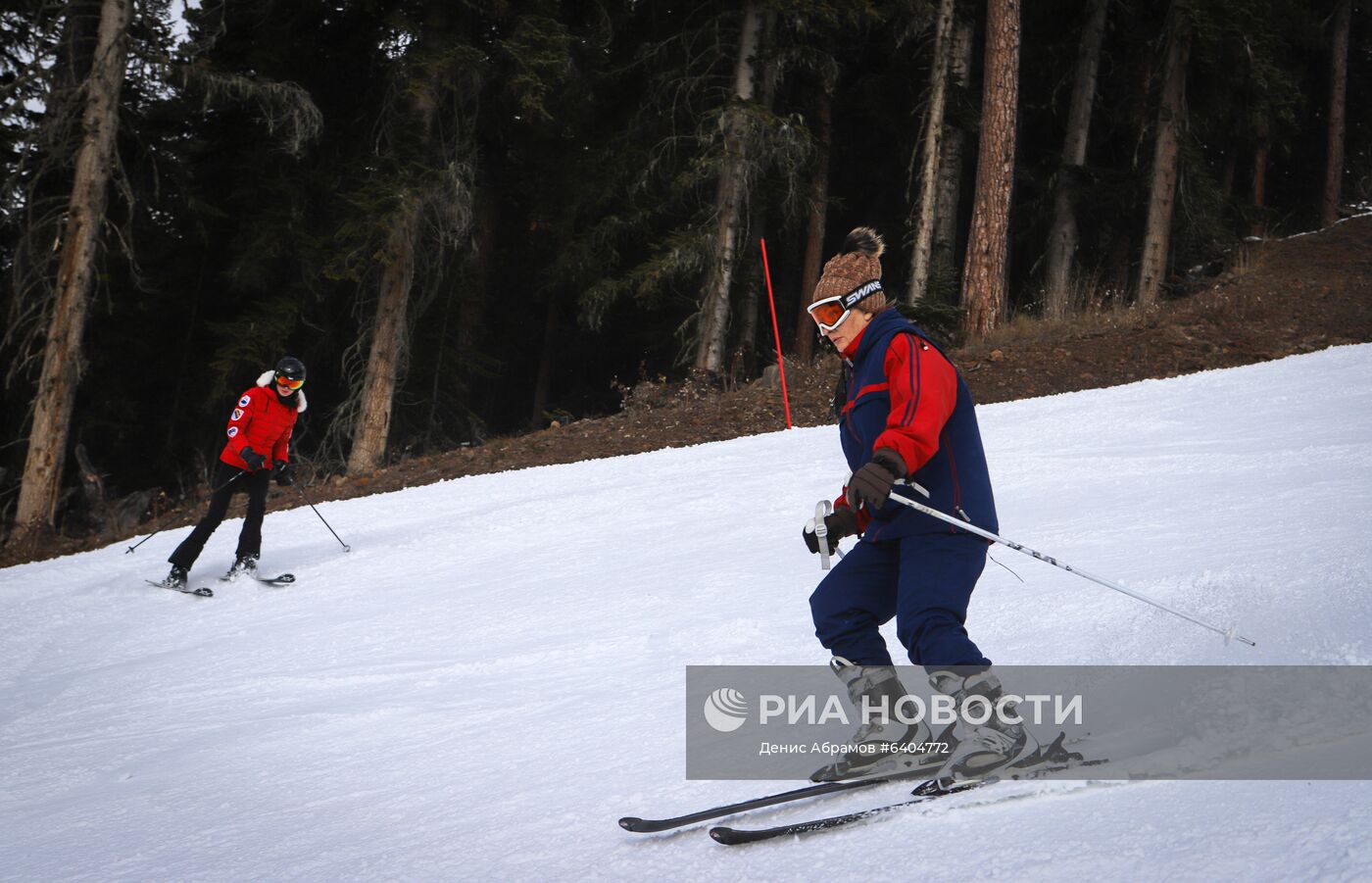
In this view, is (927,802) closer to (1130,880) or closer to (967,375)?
(1130,880)

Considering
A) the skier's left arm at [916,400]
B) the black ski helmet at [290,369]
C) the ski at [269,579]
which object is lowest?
the ski at [269,579]

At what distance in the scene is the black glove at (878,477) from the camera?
127 inches

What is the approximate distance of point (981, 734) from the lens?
3.38m

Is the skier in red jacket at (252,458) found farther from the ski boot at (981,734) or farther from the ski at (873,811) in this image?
the ski boot at (981,734)

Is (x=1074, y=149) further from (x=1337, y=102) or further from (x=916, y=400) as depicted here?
(x=916, y=400)

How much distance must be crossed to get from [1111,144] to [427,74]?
607 inches

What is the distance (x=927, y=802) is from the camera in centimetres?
325

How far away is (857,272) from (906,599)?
1223mm

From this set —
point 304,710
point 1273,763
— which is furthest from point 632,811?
point 304,710

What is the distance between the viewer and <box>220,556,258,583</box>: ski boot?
906cm

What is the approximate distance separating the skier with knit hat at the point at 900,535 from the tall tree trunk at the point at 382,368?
12.3m

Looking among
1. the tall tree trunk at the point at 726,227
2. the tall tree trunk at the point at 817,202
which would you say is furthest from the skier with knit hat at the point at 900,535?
the tall tree trunk at the point at 817,202

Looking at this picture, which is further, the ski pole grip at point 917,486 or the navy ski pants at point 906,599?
the ski pole grip at point 917,486

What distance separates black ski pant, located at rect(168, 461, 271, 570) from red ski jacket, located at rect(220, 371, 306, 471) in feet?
0.51
